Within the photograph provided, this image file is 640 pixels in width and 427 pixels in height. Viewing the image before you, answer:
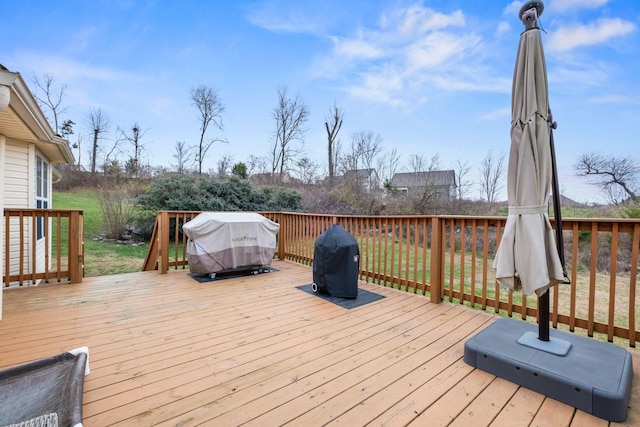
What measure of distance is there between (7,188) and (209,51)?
798 cm

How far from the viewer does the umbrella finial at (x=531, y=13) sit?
199 centimetres

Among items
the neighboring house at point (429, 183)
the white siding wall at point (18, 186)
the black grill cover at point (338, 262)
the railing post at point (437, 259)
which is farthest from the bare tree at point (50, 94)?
the railing post at point (437, 259)

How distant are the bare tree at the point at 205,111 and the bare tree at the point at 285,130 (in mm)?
3016

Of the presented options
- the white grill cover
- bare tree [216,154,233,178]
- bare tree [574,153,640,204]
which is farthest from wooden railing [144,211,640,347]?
bare tree [216,154,233,178]

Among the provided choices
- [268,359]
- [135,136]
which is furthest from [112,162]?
[268,359]

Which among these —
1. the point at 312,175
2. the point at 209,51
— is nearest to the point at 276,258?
the point at 209,51

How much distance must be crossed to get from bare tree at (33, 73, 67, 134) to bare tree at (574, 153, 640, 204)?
2521 centimetres

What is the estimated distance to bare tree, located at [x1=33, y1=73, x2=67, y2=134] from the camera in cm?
1525

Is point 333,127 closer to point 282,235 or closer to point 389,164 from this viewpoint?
point 389,164

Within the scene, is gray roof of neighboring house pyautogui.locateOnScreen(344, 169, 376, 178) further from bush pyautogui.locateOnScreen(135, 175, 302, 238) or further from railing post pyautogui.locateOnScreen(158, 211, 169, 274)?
railing post pyautogui.locateOnScreen(158, 211, 169, 274)

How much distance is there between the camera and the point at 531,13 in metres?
1.98

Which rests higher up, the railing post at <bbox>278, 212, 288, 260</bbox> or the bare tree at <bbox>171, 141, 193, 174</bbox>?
the bare tree at <bbox>171, 141, 193, 174</bbox>

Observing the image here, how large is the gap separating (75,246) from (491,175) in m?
16.9

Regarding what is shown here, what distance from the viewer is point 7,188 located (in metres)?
4.84
